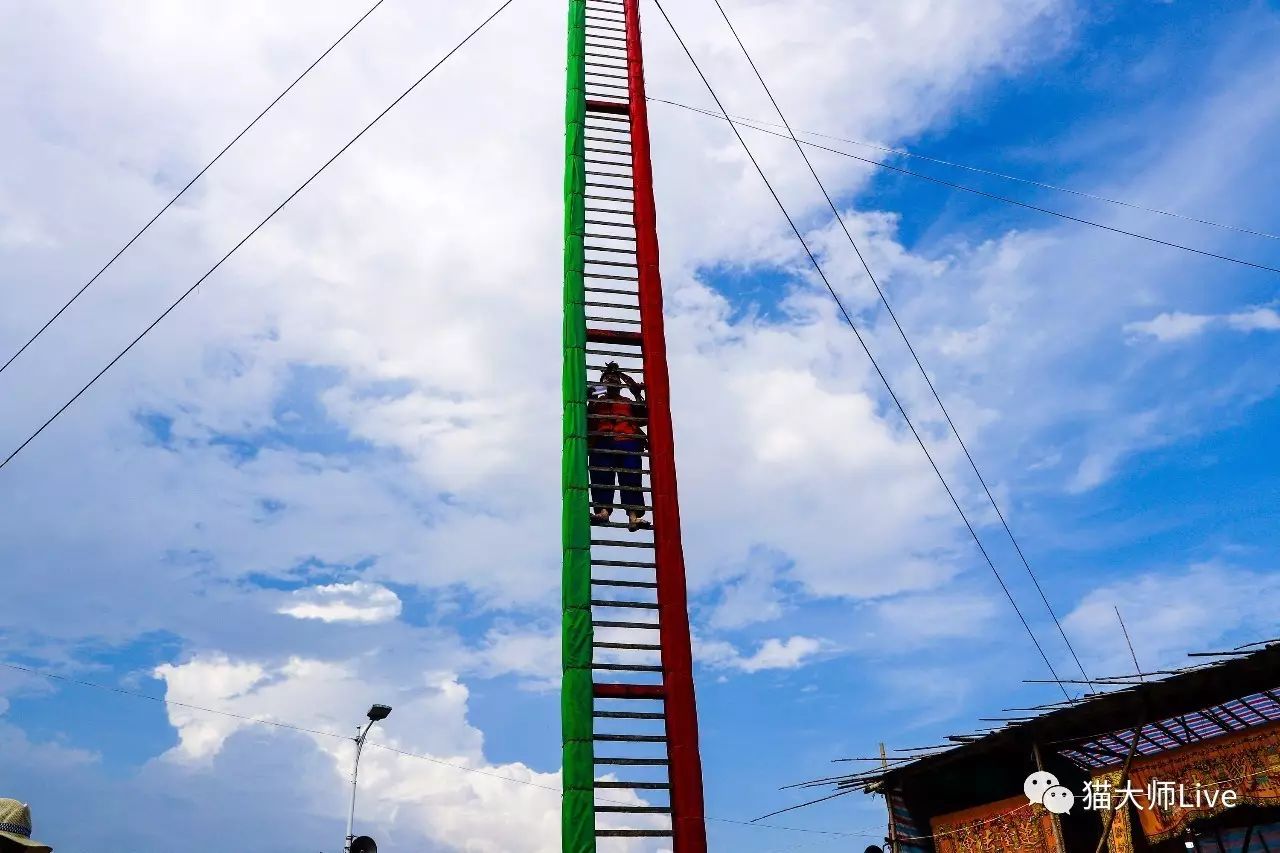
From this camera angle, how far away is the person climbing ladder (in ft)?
30.7

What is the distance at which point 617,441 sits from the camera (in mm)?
9562

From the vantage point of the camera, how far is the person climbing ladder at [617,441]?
9.35 meters

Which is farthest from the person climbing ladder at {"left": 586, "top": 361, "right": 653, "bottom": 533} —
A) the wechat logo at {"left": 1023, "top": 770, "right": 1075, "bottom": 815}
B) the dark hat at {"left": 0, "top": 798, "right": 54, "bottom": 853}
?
the wechat logo at {"left": 1023, "top": 770, "right": 1075, "bottom": 815}

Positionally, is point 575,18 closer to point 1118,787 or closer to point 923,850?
point 1118,787

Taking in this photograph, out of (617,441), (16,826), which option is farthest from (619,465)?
(16,826)

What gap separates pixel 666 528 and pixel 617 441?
45.9 inches

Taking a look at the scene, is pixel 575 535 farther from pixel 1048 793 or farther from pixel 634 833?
pixel 1048 793

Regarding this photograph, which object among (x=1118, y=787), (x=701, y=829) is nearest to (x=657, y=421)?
(x=701, y=829)

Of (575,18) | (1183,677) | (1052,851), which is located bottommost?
(1052,851)

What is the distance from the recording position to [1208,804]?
12805mm

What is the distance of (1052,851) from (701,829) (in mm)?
7986

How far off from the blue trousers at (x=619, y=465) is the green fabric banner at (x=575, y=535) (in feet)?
1.73

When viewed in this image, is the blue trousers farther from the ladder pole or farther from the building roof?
the building roof

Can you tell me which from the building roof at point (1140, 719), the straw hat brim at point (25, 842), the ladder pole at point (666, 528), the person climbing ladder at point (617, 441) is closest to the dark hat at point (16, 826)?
the straw hat brim at point (25, 842)
